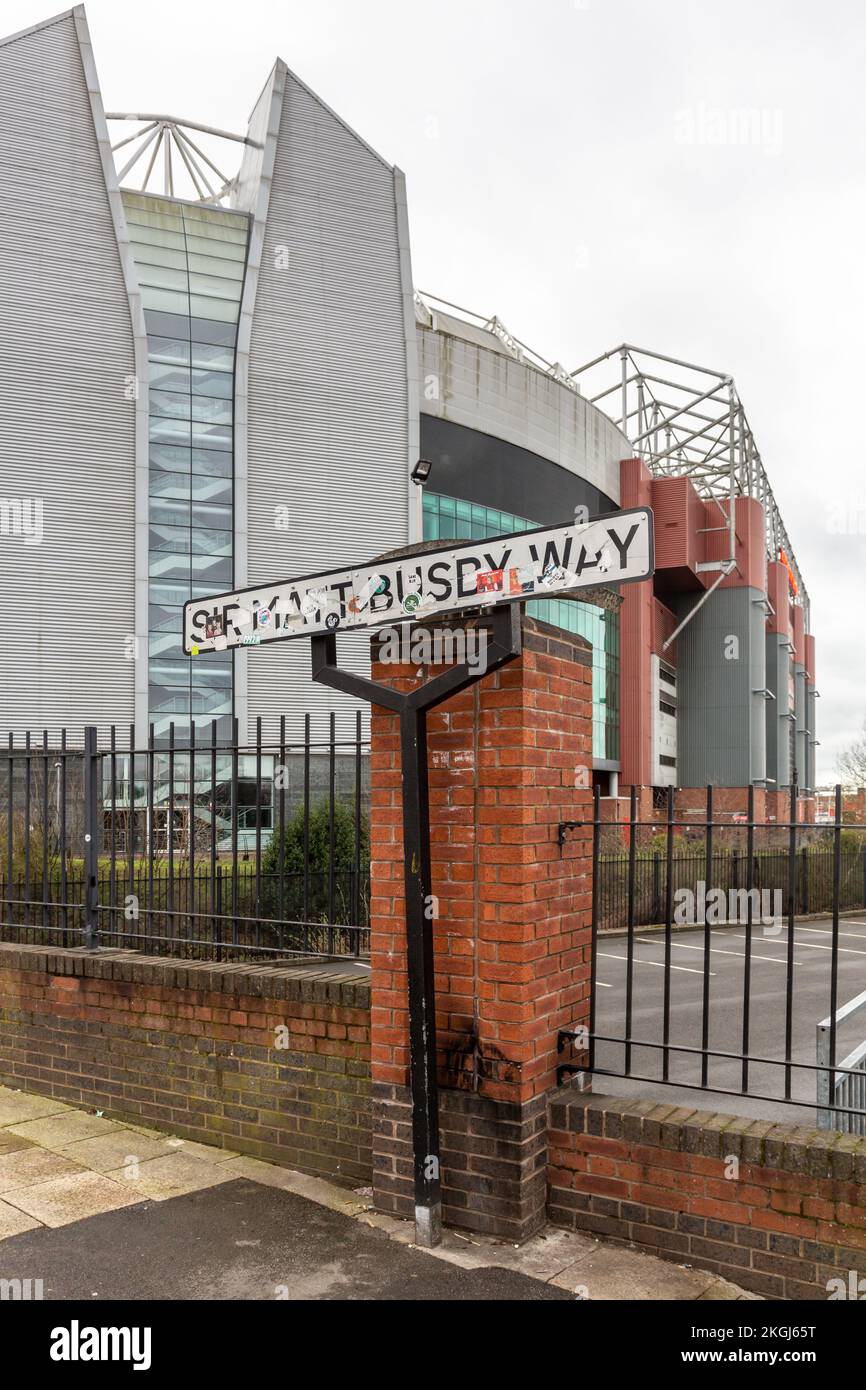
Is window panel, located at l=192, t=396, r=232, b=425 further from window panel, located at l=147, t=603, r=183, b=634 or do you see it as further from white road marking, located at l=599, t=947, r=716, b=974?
white road marking, located at l=599, t=947, r=716, b=974

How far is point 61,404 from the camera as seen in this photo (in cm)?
2564

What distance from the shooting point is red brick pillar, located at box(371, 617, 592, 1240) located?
169 inches

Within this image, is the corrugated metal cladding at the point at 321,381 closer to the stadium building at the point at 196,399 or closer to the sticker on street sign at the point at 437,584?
the stadium building at the point at 196,399

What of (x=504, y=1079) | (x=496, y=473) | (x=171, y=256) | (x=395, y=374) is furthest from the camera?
(x=496, y=473)

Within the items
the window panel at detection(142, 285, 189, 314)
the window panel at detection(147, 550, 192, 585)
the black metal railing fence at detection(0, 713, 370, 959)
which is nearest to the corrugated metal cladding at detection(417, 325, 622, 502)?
the window panel at detection(142, 285, 189, 314)

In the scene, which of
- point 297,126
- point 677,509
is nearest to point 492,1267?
point 297,126

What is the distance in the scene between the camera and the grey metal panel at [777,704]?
2185 inches

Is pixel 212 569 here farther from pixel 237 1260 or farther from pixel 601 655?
pixel 237 1260

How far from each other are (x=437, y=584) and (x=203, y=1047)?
10.2 ft

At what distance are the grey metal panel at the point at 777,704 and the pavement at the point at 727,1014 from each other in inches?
1554

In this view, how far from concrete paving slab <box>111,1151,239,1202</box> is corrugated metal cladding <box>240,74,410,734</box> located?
2192 centimetres

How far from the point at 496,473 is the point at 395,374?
5.88 meters
